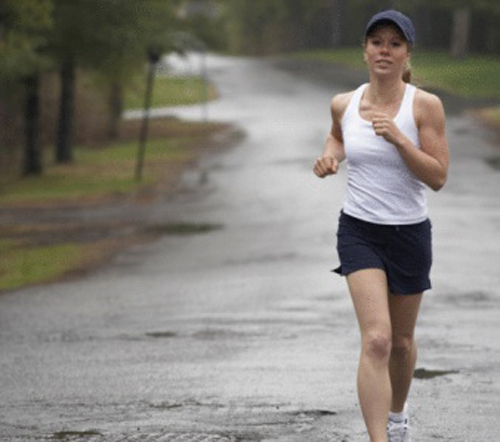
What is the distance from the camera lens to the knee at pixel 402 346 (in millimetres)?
7496

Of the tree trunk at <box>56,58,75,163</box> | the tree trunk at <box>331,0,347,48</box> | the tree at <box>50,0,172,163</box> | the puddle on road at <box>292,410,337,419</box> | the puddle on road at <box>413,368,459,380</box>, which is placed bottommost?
the tree trunk at <box>331,0,347,48</box>

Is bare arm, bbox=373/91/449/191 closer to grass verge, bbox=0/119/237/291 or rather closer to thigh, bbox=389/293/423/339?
thigh, bbox=389/293/423/339

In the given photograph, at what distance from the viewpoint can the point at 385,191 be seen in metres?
7.21

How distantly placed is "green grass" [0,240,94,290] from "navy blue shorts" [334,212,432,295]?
9.70 m

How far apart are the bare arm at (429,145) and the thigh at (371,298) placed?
18.1 inches

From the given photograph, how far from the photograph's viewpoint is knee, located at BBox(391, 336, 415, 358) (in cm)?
750

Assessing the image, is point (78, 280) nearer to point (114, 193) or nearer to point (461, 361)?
point (461, 361)

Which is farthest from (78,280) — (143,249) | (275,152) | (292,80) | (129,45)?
(292,80)

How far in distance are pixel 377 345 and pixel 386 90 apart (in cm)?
110

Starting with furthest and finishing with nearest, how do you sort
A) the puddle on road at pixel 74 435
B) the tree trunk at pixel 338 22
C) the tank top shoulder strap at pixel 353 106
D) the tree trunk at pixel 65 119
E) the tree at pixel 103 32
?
the tree trunk at pixel 338 22, the tree trunk at pixel 65 119, the tree at pixel 103 32, the puddle on road at pixel 74 435, the tank top shoulder strap at pixel 353 106

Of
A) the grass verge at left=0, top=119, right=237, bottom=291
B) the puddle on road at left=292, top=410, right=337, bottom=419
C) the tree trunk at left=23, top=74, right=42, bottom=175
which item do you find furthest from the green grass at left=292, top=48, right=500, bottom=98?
the puddle on road at left=292, top=410, right=337, bottom=419

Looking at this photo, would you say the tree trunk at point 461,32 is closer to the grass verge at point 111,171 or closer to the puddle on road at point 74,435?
the grass verge at point 111,171

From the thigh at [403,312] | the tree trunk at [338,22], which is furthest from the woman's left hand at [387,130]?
the tree trunk at [338,22]

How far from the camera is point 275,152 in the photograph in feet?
118
